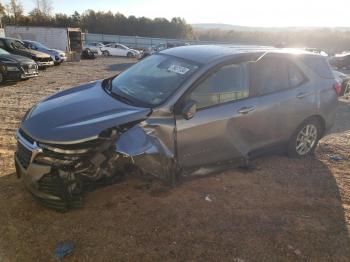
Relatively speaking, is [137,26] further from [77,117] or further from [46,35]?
[77,117]

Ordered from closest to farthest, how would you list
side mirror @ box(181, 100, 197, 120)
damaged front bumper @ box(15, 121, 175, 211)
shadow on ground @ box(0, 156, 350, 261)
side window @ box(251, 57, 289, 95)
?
shadow on ground @ box(0, 156, 350, 261), damaged front bumper @ box(15, 121, 175, 211), side mirror @ box(181, 100, 197, 120), side window @ box(251, 57, 289, 95)

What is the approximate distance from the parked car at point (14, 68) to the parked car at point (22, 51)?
3203 millimetres

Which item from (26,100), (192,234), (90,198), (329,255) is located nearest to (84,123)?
(90,198)

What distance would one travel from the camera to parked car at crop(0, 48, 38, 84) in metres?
12.4

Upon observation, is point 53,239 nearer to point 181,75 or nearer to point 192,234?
point 192,234

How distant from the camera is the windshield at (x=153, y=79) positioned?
4.23 m

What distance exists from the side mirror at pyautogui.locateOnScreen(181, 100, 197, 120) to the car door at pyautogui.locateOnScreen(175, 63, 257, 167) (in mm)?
101

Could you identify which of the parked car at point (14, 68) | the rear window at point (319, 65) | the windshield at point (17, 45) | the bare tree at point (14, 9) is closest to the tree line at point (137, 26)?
the bare tree at point (14, 9)

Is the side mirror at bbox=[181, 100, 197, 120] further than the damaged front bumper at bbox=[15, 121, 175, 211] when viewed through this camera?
Yes

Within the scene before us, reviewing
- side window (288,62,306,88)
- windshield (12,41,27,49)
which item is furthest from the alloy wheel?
windshield (12,41,27,49)

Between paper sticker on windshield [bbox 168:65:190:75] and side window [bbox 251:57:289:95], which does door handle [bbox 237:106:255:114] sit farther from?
paper sticker on windshield [bbox 168:65:190:75]

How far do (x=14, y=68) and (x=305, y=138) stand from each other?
10765 millimetres

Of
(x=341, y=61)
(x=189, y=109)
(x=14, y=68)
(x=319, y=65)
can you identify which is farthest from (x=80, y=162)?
(x=341, y=61)

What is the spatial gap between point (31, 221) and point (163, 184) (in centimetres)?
164
